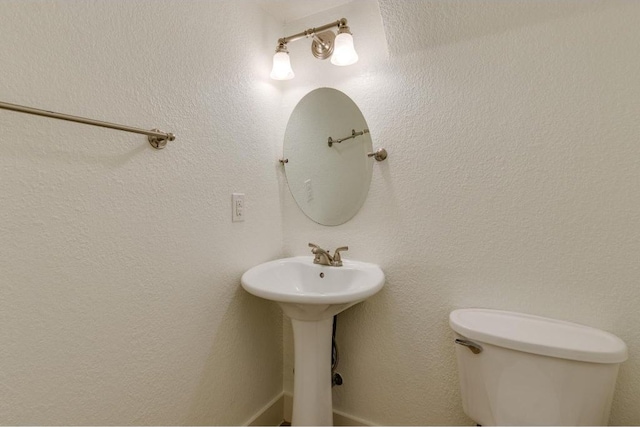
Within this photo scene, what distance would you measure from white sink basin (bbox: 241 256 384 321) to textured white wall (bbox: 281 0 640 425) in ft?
0.44

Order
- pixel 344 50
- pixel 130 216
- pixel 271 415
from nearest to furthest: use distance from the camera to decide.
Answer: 1. pixel 130 216
2. pixel 344 50
3. pixel 271 415

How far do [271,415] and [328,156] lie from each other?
4.14 feet

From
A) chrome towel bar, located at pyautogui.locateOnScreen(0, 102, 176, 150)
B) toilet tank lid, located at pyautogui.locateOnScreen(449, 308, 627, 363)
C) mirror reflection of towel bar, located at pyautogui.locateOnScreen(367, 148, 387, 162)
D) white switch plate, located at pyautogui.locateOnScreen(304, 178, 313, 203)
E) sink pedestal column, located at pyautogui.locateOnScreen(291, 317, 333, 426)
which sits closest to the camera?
chrome towel bar, located at pyautogui.locateOnScreen(0, 102, 176, 150)

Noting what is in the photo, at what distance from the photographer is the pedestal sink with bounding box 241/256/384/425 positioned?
1.06 metres

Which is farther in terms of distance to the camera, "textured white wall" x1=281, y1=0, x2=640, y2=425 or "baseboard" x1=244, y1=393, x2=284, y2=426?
"baseboard" x1=244, y1=393, x2=284, y2=426

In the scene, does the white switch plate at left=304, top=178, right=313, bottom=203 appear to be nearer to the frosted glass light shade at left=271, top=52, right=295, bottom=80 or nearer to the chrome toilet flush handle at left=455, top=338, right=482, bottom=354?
the frosted glass light shade at left=271, top=52, right=295, bottom=80

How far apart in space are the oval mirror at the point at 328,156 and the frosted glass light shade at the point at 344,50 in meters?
0.17

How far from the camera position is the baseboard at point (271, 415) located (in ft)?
4.54

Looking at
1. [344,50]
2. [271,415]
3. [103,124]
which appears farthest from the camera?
[271,415]

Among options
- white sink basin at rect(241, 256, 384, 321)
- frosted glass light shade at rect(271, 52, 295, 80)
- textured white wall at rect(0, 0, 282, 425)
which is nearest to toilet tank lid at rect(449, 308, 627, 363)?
white sink basin at rect(241, 256, 384, 321)

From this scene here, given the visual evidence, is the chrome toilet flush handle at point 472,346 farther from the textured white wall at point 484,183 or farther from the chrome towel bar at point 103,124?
the chrome towel bar at point 103,124

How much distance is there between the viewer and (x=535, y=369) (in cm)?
90

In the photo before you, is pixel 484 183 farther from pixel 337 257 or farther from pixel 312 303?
pixel 312 303

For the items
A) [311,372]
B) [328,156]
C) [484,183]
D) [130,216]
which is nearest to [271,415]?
[311,372]
